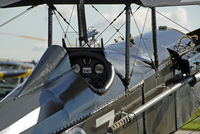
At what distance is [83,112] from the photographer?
3928 mm

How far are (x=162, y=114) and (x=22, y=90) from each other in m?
2.56

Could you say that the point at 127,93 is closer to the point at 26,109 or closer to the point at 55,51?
the point at 55,51

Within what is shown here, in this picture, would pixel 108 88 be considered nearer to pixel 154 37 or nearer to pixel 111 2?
pixel 111 2

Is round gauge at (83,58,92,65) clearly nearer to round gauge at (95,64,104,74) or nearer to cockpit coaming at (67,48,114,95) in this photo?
cockpit coaming at (67,48,114,95)

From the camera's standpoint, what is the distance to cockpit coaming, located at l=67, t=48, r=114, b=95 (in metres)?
4.78

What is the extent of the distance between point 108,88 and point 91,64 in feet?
1.99

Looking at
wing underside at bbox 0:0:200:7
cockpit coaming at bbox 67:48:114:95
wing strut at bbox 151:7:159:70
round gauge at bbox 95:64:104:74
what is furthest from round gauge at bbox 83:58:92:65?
wing strut at bbox 151:7:159:70

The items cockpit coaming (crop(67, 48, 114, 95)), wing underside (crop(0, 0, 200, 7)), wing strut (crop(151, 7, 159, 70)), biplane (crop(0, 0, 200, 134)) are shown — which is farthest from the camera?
wing strut (crop(151, 7, 159, 70))

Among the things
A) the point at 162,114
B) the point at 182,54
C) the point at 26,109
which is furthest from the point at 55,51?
the point at 182,54

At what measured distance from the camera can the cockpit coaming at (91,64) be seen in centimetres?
478

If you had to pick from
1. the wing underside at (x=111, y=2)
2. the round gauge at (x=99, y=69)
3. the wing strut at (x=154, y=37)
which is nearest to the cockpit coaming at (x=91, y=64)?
the round gauge at (x=99, y=69)

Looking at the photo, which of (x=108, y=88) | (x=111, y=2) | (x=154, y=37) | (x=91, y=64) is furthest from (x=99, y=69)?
(x=154, y=37)

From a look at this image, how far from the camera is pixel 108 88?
4422 millimetres

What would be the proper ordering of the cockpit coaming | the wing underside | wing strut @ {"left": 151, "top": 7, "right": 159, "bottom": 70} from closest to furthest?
1. the wing underside
2. the cockpit coaming
3. wing strut @ {"left": 151, "top": 7, "right": 159, "bottom": 70}
